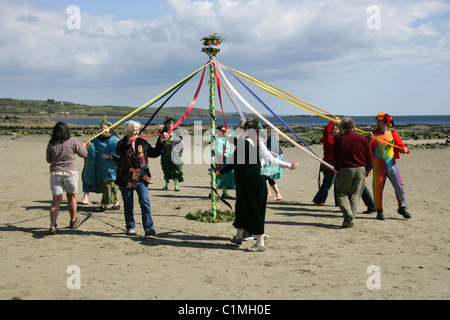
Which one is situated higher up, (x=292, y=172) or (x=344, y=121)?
(x=344, y=121)

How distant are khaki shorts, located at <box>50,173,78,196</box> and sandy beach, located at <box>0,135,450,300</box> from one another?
715mm

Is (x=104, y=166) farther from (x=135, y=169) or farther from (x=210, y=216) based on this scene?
(x=210, y=216)

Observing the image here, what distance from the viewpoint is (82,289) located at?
4656mm

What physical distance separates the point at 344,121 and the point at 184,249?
3487mm

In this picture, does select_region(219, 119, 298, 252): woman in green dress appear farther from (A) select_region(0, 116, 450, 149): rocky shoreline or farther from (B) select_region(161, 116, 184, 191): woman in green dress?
(A) select_region(0, 116, 450, 149): rocky shoreline

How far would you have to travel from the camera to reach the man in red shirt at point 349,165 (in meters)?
7.42

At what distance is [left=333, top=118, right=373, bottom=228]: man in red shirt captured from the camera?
7.42 metres

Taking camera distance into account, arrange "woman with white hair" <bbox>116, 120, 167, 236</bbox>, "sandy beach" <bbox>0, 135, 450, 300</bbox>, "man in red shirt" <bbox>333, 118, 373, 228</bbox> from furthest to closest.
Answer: "man in red shirt" <bbox>333, 118, 373, 228</bbox>
"woman with white hair" <bbox>116, 120, 167, 236</bbox>
"sandy beach" <bbox>0, 135, 450, 300</bbox>

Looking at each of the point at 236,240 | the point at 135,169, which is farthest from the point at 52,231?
the point at 236,240

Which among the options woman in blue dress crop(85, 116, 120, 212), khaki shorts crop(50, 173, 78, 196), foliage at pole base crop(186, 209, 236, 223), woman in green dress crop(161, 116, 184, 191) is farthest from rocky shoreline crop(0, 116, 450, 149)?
khaki shorts crop(50, 173, 78, 196)

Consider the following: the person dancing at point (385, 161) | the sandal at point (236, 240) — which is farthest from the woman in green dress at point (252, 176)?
the person dancing at point (385, 161)
